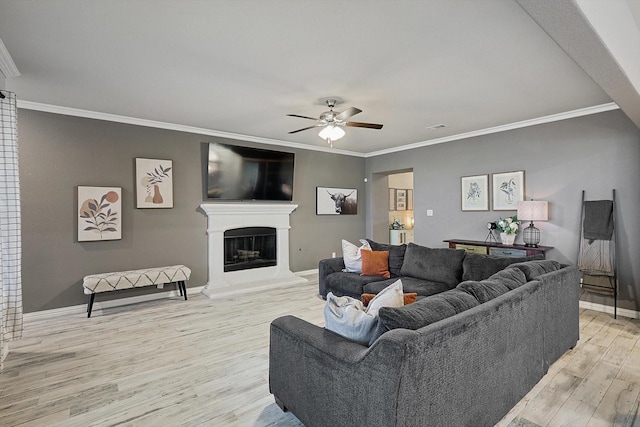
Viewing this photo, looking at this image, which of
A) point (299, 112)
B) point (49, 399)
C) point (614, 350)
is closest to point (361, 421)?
point (49, 399)

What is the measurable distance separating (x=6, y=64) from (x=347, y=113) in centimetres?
314

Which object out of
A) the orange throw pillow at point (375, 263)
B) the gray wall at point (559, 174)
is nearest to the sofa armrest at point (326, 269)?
the orange throw pillow at point (375, 263)

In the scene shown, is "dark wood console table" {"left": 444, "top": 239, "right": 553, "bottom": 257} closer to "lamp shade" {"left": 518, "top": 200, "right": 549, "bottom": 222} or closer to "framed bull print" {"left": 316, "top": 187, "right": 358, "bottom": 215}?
"lamp shade" {"left": 518, "top": 200, "right": 549, "bottom": 222}

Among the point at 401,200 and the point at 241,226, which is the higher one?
the point at 401,200

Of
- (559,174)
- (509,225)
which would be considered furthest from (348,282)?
(559,174)

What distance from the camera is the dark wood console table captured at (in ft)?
14.8

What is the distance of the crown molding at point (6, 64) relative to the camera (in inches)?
105

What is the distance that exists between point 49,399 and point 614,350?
4783 mm

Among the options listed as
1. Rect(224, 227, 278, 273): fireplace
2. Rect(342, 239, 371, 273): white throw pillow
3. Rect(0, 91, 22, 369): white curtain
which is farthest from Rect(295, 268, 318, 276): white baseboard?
Rect(0, 91, 22, 369): white curtain

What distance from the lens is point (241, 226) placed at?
5.75 metres

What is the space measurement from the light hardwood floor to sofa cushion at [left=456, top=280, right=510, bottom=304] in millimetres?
791

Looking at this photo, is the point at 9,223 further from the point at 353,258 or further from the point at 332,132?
the point at 353,258

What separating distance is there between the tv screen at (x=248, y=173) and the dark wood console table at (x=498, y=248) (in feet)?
10.5

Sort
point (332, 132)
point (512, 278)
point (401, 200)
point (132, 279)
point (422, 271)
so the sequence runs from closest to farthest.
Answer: point (512, 278), point (332, 132), point (422, 271), point (132, 279), point (401, 200)
